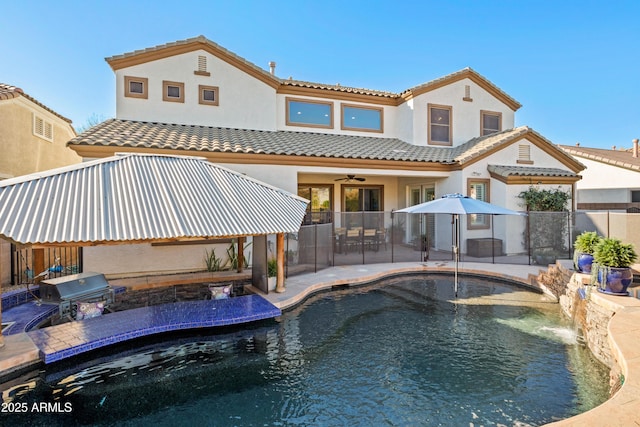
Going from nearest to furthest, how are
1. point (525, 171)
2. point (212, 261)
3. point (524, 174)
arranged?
point (212, 261)
point (524, 174)
point (525, 171)

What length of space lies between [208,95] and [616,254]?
1401 cm

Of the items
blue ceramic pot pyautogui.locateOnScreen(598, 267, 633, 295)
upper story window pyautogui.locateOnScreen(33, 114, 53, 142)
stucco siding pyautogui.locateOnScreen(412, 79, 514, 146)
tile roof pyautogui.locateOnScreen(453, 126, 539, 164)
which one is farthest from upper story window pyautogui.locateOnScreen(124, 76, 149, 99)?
blue ceramic pot pyautogui.locateOnScreen(598, 267, 633, 295)

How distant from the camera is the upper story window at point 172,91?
1347cm

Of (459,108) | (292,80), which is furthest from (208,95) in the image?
(459,108)

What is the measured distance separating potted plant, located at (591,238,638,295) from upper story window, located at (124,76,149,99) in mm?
15105

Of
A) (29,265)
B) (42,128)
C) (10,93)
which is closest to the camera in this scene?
(29,265)

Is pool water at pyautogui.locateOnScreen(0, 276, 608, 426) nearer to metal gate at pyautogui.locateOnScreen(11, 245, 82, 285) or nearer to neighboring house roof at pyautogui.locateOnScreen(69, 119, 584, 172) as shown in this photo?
metal gate at pyautogui.locateOnScreen(11, 245, 82, 285)

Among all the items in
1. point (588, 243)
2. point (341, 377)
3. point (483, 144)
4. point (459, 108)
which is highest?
point (459, 108)

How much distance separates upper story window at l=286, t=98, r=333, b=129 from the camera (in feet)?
51.3

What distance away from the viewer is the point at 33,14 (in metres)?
14.5

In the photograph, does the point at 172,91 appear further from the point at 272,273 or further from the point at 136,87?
the point at 272,273

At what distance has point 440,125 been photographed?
672 inches

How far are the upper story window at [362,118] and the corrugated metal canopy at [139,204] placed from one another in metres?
8.32

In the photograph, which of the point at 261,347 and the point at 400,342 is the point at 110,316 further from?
the point at 400,342
